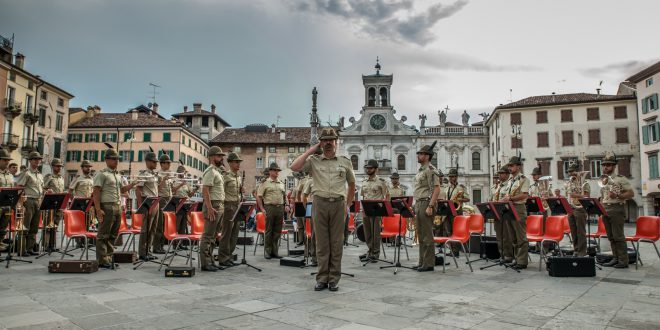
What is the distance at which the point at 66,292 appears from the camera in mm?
5637

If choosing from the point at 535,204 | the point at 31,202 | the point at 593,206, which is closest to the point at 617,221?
the point at 593,206

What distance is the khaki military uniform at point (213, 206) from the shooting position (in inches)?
308

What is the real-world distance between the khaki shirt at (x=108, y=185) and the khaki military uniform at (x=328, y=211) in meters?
3.89

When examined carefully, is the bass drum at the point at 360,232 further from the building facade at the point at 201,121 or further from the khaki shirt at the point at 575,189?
the building facade at the point at 201,121

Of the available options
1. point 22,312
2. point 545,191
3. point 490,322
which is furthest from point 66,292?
point 545,191

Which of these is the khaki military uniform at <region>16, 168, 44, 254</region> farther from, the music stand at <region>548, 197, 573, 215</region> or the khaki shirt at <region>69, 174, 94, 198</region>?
the music stand at <region>548, 197, 573, 215</region>

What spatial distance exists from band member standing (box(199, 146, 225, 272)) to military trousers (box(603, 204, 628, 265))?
738 centimetres

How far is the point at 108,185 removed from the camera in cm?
803

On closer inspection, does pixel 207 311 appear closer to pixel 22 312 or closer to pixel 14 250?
pixel 22 312

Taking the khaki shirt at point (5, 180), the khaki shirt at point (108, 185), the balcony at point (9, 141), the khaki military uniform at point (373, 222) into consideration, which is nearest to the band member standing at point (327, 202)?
the khaki military uniform at point (373, 222)

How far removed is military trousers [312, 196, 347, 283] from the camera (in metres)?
6.32

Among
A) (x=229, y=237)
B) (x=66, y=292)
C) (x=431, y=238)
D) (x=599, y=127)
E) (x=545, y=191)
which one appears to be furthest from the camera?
(x=599, y=127)

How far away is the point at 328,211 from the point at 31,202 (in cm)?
769

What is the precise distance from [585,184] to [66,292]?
33.6 feet
